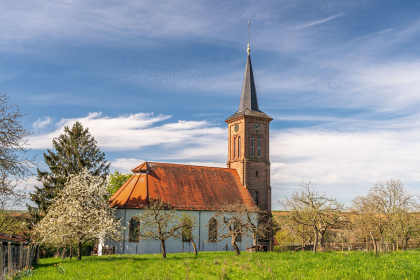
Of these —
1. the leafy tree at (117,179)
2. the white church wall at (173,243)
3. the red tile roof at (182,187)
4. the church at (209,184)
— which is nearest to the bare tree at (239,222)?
the white church wall at (173,243)

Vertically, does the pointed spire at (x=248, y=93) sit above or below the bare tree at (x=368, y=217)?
above

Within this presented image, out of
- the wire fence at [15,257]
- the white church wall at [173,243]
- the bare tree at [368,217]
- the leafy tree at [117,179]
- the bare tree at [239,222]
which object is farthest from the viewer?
the leafy tree at [117,179]

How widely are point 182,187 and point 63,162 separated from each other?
15.8 metres

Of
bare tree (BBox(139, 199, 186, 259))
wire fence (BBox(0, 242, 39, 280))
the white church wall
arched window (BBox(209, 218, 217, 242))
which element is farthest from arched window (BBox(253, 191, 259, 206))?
wire fence (BBox(0, 242, 39, 280))

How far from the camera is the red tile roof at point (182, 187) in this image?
39.8 metres

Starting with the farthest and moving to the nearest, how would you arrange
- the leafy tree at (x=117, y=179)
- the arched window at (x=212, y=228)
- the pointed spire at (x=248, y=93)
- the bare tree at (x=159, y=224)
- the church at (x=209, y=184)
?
the leafy tree at (x=117, y=179) → the pointed spire at (x=248, y=93) → the arched window at (x=212, y=228) → the church at (x=209, y=184) → the bare tree at (x=159, y=224)

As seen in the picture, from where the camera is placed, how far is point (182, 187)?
43594 mm

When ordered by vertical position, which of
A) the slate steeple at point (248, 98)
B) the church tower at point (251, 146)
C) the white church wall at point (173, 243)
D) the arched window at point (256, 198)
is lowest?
the white church wall at point (173, 243)

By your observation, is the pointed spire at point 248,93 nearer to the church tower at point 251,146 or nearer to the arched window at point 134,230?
the church tower at point 251,146

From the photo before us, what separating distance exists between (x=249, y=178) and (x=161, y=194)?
45.7 feet

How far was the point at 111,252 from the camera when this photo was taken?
3622cm

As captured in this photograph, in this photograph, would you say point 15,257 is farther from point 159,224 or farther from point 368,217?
point 368,217

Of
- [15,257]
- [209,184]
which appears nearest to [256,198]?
[209,184]

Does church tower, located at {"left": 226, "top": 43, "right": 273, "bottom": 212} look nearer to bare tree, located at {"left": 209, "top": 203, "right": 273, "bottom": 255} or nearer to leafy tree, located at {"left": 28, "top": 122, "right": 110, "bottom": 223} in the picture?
bare tree, located at {"left": 209, "top": 203, "right": 273, "bottom": 255}
